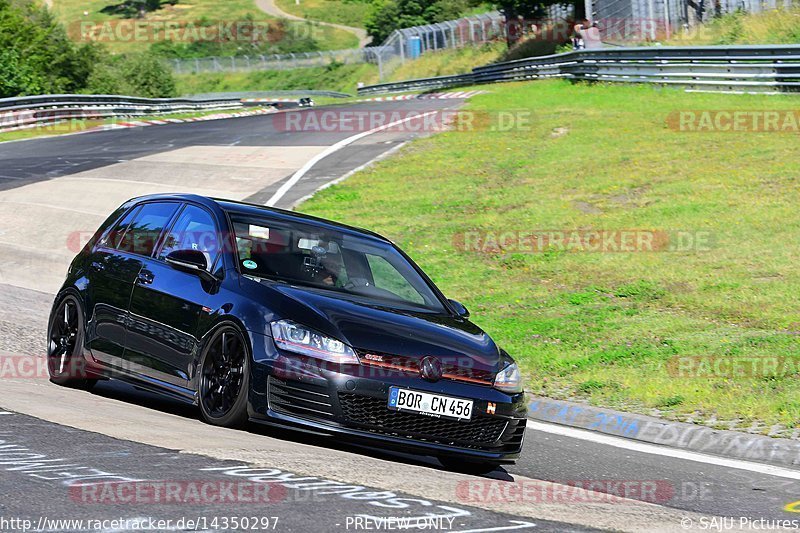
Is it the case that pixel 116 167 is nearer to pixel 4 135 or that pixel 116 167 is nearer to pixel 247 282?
pixel 4 135

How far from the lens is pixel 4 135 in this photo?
35.7 m

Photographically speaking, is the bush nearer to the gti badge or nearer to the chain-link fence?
the chain-link fence

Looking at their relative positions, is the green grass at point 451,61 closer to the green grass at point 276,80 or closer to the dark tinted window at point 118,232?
the green grass at point 276,80

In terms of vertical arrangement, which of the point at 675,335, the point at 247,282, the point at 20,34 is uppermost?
the point at 20,34

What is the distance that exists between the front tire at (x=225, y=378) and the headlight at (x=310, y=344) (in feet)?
0.85

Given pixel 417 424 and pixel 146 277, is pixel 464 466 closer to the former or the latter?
pixel 417 424

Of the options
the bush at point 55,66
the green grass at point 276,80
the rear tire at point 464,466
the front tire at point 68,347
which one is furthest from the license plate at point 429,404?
the green grass at point 276,80

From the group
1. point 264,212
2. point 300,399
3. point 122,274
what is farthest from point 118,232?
point 300,399

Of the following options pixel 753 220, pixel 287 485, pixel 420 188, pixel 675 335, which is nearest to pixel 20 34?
pixel 420 188

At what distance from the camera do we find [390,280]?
8.76 metres

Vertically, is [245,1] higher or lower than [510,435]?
higher

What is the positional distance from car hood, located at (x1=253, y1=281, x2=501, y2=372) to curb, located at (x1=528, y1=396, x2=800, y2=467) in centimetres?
201

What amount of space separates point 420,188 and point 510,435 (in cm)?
1460

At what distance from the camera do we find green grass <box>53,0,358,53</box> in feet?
415
